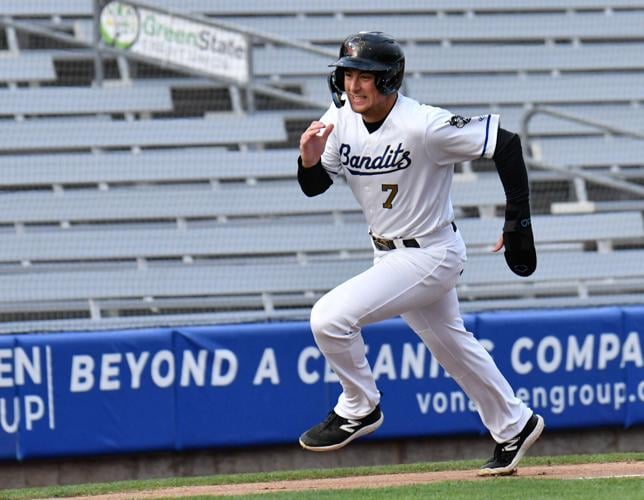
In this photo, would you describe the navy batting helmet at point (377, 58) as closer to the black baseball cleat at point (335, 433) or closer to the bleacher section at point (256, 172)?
the black baseball cleat at point (335, 433)

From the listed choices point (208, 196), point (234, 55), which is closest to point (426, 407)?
point (208, 196)

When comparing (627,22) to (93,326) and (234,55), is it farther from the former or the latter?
(93,326)

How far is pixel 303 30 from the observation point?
1171 centimetres

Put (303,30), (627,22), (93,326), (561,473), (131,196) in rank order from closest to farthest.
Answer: (561,473) < (93,326) < (131,196) < (303,30) < (627,22)

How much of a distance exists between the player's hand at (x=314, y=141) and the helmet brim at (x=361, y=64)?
0.80ft

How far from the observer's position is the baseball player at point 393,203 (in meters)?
4.96

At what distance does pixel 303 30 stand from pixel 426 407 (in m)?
5.04

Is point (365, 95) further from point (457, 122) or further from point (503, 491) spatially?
point (503, 491)

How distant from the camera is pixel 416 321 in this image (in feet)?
17.5

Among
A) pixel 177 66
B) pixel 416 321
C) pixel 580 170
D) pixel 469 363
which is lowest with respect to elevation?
pixel 469 363

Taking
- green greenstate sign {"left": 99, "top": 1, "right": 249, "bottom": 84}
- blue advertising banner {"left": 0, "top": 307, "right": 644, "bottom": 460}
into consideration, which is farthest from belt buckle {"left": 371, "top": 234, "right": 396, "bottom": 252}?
green greenstate sign {"left": 99, "top": 1, "right": 249, "bottom": 84}

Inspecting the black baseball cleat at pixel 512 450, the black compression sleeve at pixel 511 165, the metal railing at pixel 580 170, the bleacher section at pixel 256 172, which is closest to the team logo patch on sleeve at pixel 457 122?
the black compression sleeve at pixel 511 165

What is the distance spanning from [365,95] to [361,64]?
122 millimetres

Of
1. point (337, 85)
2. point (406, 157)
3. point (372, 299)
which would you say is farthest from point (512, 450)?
point (337, 85)
